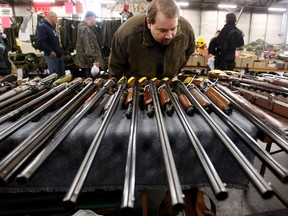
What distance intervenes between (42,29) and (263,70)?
4989 mm

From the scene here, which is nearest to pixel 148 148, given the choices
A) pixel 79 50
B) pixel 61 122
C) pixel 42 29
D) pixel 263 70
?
pixel 61 122

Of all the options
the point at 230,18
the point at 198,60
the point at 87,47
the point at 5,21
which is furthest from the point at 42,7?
the point at 230,18

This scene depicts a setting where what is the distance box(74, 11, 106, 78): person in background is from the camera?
4797mm

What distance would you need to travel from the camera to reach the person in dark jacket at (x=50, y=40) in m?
4.05

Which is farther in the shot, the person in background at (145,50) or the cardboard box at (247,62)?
the cardboard box at (247,62)

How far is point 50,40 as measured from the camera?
4.17m

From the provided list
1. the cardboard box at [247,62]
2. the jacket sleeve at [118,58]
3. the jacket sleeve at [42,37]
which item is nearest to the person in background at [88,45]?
the jacket sleeve at [42,37]

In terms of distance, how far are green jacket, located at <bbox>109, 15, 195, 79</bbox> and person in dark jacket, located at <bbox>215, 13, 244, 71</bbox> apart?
258 centimetres

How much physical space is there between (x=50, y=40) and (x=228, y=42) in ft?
11.2

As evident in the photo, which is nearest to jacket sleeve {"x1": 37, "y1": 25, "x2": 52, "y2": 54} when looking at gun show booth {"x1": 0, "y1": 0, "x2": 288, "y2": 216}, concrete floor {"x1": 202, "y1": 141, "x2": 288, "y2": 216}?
gun show booth {"x1": 0, "y1": 0, "x2": 288, "y2": 216}

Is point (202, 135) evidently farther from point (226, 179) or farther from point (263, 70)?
point (263, 70)

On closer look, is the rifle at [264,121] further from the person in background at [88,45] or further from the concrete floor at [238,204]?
the person in background at [88,45]

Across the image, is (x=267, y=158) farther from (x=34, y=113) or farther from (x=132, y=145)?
(x=34, y=113)

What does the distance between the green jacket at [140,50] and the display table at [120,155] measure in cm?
98
